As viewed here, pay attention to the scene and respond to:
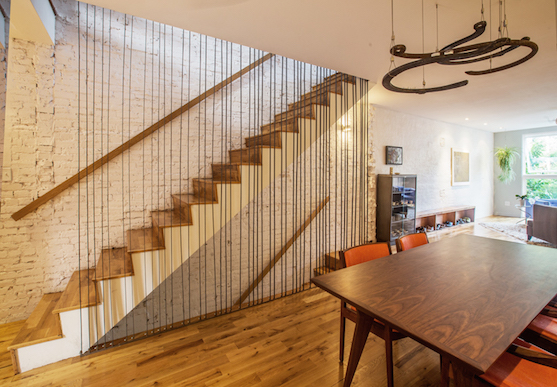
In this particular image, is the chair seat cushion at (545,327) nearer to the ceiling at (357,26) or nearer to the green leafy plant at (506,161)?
the ceiling at (357,26)

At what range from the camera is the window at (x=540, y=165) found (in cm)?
776

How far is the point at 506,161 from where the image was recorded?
A: 804cm

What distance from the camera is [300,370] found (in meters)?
2.04

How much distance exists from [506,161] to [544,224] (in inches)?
137

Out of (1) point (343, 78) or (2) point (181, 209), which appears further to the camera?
(1) point (343, 78)

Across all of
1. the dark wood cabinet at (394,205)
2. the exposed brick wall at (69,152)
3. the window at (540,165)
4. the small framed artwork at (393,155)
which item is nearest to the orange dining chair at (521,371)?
the exposed brick wall at (69,152)

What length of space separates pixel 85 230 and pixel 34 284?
0.63 meters

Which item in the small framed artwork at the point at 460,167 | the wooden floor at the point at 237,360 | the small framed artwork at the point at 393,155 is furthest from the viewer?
the small framed artwork at the point at 460,167

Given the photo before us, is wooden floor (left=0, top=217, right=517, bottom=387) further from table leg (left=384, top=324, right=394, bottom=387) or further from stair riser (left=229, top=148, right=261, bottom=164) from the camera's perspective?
stair riser (left=229, top=148, right=261, bottom=164)

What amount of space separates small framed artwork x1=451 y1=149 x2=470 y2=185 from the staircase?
571 cm

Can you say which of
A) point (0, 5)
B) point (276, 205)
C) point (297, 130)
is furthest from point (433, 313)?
point (276, 205)

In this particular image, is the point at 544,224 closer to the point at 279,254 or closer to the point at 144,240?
the point at 279,254

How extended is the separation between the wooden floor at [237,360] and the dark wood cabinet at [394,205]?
254cm

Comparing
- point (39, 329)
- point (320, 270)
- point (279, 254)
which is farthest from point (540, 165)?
point (39, 329)
